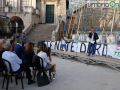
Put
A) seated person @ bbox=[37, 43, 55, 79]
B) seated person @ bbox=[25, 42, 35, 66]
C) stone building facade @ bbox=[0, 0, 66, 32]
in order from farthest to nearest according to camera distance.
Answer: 1. stone building facade @ bbox=[0, 0, 66, 32]
2. seated person @ bbox=[25, 42, 35, 66]
3. seated person @ bbox=[37, 43, 55, 79]

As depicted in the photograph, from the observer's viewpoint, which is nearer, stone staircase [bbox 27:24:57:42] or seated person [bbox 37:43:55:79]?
seated person [bbox 37:43:55:79]

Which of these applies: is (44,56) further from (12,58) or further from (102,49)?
(102,49)

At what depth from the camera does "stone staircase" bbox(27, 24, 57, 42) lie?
1945 cm

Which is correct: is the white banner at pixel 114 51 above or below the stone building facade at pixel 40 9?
below

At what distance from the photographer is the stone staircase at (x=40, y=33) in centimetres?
1945

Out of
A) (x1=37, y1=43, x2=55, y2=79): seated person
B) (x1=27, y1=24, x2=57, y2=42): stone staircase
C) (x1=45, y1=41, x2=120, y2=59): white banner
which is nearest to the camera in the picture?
(x1=37, y1=43, x2=55, y2=79): seated person

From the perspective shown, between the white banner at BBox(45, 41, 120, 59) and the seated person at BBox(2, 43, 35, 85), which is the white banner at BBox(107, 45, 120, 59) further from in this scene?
the seated person at BBox(2, 43, 35, 85)

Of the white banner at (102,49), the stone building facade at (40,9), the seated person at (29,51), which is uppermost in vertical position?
the stone building facade at (40,9)

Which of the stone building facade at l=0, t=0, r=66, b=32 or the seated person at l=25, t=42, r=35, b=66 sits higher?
the stone building facade at l=0, t=0, r=66, b=32

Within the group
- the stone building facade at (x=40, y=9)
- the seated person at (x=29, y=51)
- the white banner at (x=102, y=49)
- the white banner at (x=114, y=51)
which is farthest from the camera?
the stone building facade at (x=40, y=9)

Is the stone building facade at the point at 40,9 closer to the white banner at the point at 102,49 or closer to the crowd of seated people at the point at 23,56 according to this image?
the white banner at the point at 102,49

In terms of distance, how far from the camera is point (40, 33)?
68.4 feet

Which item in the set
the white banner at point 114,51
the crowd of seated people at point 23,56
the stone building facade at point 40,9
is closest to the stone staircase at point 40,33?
the stone building facade at point 40,9

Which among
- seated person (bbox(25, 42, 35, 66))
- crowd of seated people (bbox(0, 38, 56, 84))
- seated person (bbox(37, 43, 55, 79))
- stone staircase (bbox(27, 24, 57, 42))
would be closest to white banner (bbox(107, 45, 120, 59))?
crowd of seated people (bbox(0, 38, 56, 84))
